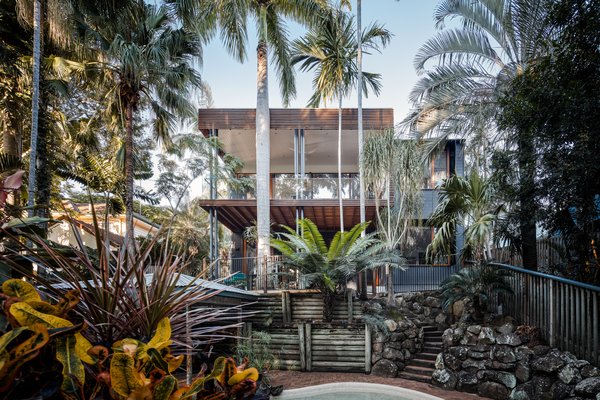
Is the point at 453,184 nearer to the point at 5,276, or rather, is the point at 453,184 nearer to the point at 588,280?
the point at 588,280

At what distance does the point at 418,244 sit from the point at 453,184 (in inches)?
253

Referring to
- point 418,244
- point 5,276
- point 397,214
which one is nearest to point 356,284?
point 397,214

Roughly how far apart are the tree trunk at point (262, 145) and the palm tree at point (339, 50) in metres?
1.51

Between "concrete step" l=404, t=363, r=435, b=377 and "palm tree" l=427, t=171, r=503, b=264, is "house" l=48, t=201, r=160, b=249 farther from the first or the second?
"palm tree" l=427, t=171, r=503, b=264

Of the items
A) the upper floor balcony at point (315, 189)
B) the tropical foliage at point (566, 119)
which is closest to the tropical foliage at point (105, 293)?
the tropical foliage at point (566, 119)

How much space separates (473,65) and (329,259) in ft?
18.5

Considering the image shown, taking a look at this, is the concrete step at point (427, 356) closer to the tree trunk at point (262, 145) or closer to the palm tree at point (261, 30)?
the palm tree at point (261, 30)

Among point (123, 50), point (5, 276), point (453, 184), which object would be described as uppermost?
point (123, 50)

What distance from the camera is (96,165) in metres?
12.2

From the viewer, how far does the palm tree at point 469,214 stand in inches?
311

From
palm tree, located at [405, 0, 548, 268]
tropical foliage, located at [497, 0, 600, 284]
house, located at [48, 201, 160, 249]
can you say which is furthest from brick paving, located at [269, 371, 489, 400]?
house, located at [48, 201, 160, 249]

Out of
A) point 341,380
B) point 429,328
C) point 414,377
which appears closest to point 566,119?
point 414,377

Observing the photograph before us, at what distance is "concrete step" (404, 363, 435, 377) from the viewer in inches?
316

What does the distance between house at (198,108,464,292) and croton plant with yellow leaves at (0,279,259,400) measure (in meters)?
11.0
